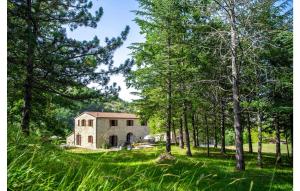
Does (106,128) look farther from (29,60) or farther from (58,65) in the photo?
(29,60)

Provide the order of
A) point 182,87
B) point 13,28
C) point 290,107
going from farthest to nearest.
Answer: point 182,87, point 290,107, point 13,28

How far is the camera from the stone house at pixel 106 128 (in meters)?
33.2

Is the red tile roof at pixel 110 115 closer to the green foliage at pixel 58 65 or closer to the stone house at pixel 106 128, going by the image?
the stone house at pixel 106 128

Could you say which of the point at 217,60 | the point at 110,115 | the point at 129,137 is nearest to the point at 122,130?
the point at 129,137

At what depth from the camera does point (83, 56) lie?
11305 millimetres

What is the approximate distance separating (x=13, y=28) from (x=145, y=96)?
10.1m

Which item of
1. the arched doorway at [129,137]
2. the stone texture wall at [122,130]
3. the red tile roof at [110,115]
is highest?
the red tile roof at [110,115]

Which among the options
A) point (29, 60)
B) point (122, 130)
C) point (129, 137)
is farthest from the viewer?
point (129, 137)

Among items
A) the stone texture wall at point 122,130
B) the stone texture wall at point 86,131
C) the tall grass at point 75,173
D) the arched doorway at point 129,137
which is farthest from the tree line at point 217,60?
the arched doorway at point 129,137

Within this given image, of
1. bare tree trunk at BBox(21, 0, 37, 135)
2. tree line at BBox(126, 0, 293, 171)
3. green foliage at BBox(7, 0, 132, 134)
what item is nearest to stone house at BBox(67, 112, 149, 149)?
tree line at BBox(126, 0, 293, 171)

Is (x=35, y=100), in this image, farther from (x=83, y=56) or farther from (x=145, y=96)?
(x=145, y=96)

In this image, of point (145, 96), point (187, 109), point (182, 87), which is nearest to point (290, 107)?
point (182, 87)

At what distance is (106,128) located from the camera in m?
33.8

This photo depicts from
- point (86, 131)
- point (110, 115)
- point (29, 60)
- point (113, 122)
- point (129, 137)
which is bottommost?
point (129, 137)
